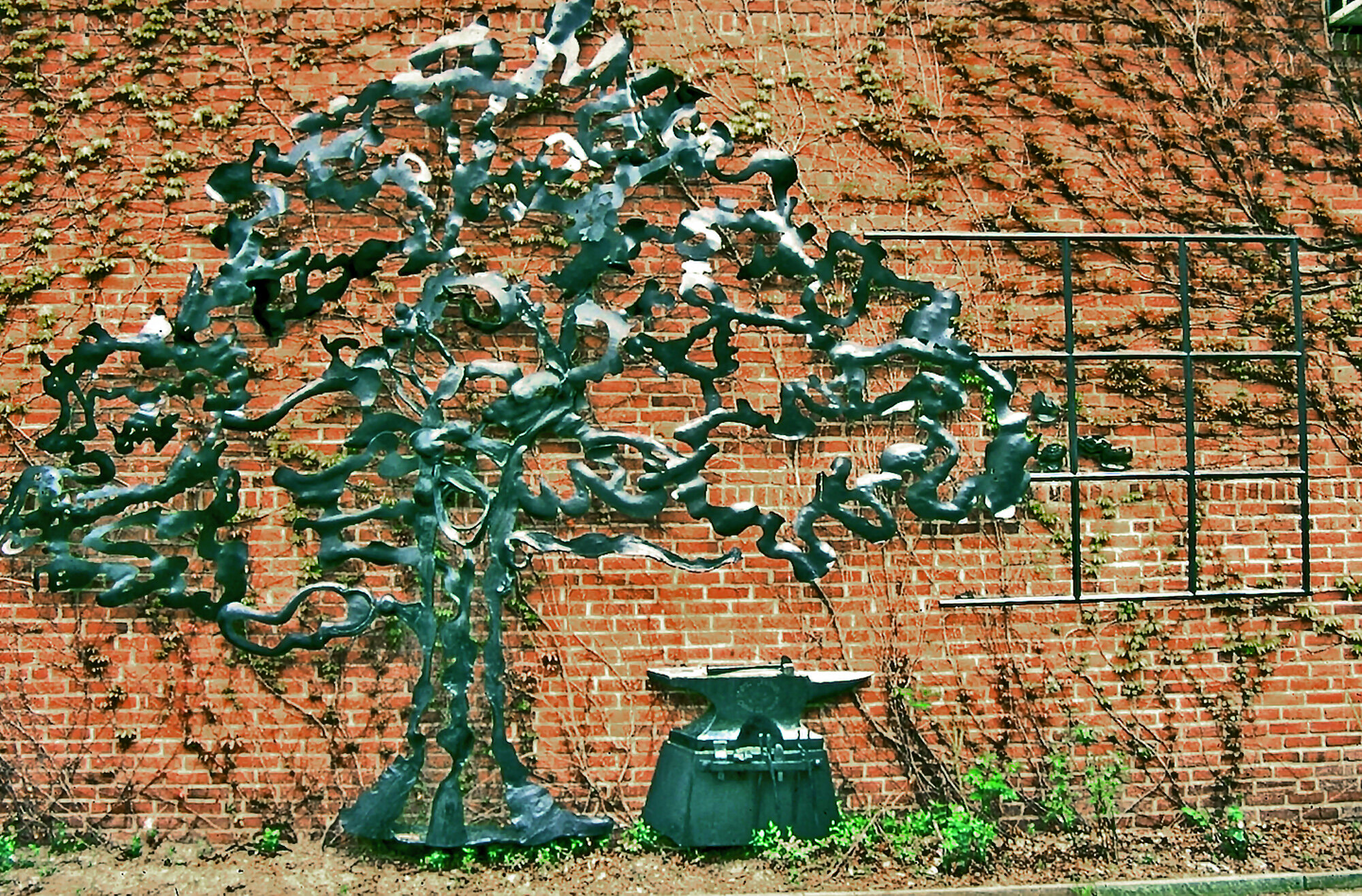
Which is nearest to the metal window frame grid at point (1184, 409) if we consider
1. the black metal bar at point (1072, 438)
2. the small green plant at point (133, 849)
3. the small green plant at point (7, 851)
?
the black metal bar at point (1072, 438)

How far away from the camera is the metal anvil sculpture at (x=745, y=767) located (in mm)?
4707

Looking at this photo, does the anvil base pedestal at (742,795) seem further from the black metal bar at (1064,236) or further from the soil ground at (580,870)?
the black metal bar at (1064,236)

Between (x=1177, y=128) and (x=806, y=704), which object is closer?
(x=806, y=704)

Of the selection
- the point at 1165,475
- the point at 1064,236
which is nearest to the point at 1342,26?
the point at 1064,236

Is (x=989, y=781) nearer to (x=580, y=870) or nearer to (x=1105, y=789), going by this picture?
(x=1105, y=789)

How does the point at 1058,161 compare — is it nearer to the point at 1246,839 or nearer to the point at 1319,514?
the point at 1319,514

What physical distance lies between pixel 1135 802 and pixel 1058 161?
8.73 feet

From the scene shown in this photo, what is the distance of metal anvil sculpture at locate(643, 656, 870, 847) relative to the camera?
4707 millimetres

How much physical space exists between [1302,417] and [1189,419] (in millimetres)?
489

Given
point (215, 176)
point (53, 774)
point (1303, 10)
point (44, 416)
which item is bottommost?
point (53, 774)

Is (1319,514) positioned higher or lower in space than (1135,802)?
higher

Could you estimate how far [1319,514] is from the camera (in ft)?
17.0

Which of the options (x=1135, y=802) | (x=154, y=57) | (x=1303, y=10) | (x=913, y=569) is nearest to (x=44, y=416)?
(x=154, y=57)

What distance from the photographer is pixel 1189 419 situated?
5.00 metres
